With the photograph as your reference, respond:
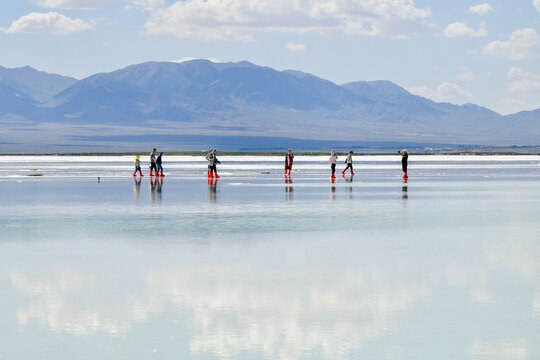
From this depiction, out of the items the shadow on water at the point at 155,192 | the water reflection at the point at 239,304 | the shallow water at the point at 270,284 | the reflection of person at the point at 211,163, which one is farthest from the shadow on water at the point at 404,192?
the water reflection at the point at 239,304

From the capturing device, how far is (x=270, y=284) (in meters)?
12.5

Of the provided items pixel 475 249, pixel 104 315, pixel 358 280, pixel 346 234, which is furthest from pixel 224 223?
pixel 104 315

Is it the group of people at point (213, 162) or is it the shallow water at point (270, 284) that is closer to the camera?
the shallow water at point (270, 284)

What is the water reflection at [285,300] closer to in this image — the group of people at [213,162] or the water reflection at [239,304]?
the water reflection at [239,304]

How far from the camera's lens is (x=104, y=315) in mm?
10492

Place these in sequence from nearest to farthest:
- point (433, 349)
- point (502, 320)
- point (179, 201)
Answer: point (433, 349) < point (502, 320) < point (179, 201)

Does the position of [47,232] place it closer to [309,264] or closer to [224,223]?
[224,223]

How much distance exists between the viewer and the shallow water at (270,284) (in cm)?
923

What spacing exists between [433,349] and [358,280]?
392 cm

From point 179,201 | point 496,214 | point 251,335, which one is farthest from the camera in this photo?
point 179,201

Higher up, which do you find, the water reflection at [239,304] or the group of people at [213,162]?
the group of people at [213,162]

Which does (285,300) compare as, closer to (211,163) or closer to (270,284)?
(270,284)

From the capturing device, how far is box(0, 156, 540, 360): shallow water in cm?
923

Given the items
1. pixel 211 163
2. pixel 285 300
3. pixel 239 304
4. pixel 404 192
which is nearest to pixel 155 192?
pixel 404 192
